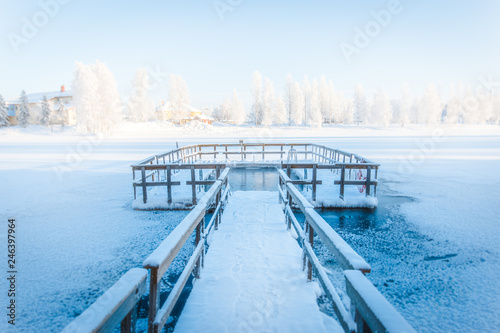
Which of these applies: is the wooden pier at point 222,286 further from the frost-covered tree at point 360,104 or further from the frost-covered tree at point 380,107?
the frost-covered tree at point 360,104

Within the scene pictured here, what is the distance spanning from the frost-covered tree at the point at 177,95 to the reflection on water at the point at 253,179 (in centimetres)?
5286

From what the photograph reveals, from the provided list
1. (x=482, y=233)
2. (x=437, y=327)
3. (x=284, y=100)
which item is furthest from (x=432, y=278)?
(x=284, y=100)

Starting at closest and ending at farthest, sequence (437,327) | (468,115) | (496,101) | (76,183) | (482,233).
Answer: (437,327) < (482,233) < (76,183) < (468,115) < (496,101)

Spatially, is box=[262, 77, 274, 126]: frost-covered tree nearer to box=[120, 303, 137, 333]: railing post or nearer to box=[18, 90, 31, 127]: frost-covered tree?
box=[18, 90, 31, 127]: frost-covered tree

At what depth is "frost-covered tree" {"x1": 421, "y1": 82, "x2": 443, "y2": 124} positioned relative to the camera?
6875 cm

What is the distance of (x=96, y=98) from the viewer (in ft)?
154

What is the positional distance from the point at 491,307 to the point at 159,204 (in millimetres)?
8236

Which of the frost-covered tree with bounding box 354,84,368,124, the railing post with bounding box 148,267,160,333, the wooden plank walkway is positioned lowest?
the wooden plank walkway

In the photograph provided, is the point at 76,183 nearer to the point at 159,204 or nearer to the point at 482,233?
the point at 159,204

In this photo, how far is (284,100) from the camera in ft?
229

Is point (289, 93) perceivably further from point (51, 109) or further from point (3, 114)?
point (3, 114)

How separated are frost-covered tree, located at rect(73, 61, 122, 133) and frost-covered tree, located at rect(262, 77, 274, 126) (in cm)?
3179

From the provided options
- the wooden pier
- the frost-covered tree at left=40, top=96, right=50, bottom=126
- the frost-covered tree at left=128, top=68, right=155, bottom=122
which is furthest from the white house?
the wooden pier

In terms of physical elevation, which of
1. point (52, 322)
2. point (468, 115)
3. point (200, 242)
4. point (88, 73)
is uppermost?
point (88, 73)
